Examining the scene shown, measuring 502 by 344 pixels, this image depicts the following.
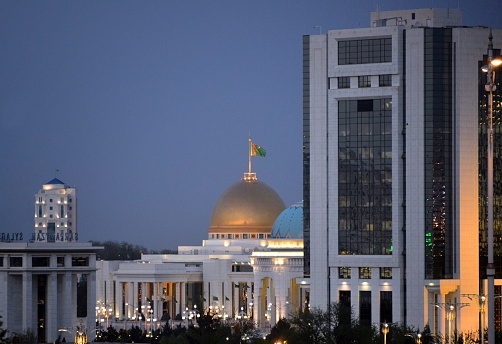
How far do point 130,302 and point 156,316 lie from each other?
581 centimetres

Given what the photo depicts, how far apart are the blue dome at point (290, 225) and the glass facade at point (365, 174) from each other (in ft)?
126

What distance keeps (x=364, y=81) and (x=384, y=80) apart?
2037 mm

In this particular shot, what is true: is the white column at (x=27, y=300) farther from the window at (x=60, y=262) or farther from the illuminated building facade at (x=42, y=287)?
the window at (x=60, y=262)

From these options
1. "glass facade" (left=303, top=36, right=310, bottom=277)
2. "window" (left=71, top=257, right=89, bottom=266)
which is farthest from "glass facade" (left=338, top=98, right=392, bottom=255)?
"window" (left=71, top=257, right=89, bottom=266)

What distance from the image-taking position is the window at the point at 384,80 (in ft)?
359

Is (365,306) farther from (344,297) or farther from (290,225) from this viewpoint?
(290,225)

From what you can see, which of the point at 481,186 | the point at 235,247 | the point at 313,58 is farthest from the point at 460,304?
the point at 235,247

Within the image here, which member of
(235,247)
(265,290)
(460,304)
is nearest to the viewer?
(460,304)

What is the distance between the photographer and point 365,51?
362ft

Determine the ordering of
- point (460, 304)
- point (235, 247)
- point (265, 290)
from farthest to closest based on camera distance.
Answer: point (235, 247), point (265, 290), point (460, 304)

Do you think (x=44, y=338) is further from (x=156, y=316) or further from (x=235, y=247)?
(x=235, y=247)

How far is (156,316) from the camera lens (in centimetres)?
15125

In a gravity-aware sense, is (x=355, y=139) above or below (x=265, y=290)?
above

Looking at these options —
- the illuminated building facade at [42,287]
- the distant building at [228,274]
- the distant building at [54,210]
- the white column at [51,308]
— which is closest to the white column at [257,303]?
the distant building at [228,274]
